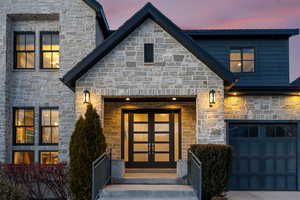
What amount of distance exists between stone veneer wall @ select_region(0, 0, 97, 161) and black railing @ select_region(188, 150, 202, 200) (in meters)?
4.98

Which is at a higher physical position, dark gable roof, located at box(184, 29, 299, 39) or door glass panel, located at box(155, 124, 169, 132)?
dark gable roof, located at box(184, 29, 299, 39)

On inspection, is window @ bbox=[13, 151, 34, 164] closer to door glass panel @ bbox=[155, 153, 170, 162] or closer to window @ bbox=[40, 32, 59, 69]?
window @ bbox=[40, 32, 59, 69]

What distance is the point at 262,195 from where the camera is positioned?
35.8 ft

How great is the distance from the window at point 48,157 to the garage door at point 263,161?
22.7 feet

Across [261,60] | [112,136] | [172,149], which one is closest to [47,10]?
[112,136]

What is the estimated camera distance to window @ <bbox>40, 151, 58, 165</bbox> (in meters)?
12.1

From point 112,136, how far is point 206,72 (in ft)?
15.8

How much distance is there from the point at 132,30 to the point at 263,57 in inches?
258

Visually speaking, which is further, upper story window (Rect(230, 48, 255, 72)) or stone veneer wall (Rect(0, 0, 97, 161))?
upper story window (Rect(230, 48, 255, 72))

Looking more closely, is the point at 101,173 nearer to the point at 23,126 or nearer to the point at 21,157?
the point at 21,157

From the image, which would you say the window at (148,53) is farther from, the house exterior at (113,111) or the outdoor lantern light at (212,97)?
the house exterior at (113,111)

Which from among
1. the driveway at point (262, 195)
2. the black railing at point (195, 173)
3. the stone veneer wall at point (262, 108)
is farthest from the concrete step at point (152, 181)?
the stone veneer wall at point (262, 108)

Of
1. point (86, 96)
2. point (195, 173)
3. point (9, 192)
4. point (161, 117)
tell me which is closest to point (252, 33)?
point (161, 117)

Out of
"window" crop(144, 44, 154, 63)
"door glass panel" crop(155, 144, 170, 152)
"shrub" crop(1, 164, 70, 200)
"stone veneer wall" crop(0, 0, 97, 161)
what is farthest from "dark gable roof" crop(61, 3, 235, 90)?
"door glass panel" crop(155, 144, 170, 152)
